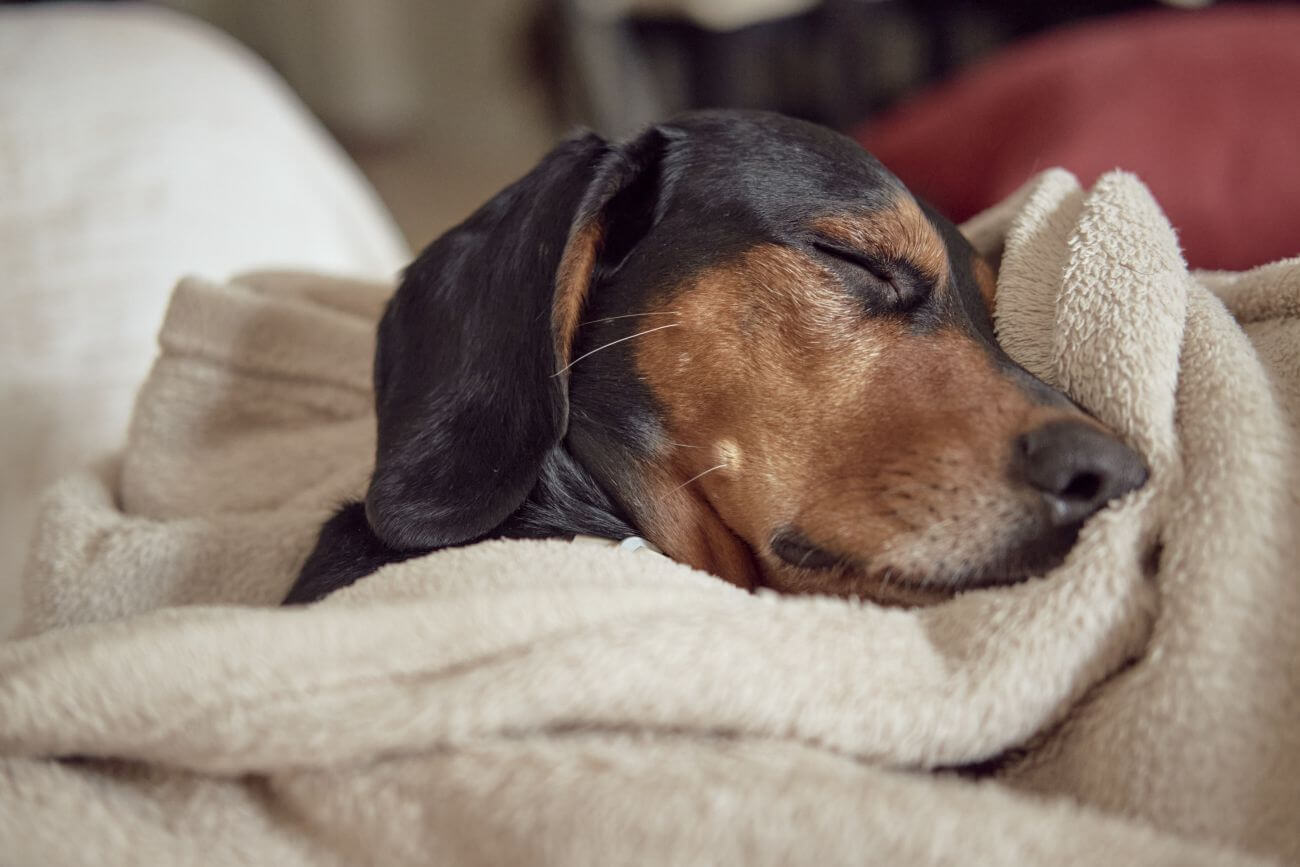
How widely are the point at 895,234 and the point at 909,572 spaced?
1.28 feet

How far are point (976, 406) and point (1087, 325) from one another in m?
0.13

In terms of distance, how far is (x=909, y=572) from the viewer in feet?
3.07

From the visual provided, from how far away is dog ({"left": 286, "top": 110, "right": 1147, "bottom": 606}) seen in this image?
98 centimetres

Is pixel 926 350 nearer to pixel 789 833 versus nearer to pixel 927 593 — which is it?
pixel 927 593

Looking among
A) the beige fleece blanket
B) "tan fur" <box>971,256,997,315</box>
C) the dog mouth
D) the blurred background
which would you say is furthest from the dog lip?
the blurred background

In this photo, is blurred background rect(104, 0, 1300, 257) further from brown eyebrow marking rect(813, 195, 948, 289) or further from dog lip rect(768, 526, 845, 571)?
dog lip rect(768, 526, 845, 571)

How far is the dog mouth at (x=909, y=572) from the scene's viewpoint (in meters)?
0.88

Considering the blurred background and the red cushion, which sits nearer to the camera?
the red cushion

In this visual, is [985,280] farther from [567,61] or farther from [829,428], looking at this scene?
[567,61]

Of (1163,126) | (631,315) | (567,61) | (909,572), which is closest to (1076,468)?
(909,572)

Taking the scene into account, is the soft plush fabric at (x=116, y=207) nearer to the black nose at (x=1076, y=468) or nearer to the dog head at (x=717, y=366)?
the dog head at (x=717, y=366)

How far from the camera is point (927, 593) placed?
94 cm

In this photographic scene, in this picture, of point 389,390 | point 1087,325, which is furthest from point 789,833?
point 389,390

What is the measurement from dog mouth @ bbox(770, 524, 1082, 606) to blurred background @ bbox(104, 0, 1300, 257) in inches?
23.2
